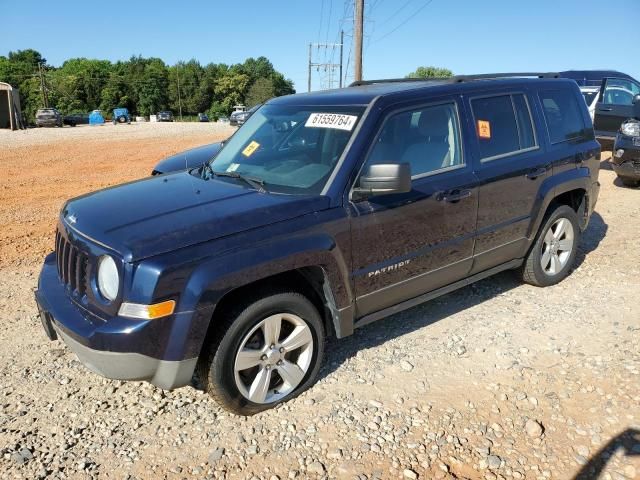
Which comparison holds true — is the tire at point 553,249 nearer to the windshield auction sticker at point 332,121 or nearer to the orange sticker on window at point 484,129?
the orange sticker on window at point 484,129

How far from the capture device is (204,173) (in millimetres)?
3957

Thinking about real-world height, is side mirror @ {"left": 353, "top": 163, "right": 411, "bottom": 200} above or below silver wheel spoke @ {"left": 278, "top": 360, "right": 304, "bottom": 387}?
above

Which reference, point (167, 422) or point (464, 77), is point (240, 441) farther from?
point (464, 77)

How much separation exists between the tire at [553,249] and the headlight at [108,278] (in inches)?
142

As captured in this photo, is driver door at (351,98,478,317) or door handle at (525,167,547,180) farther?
door handle at (525,167,547,180)

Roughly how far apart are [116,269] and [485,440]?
223 centimetres

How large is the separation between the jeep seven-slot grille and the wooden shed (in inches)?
1460

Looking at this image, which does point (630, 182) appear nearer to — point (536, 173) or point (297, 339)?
point (536, 173)

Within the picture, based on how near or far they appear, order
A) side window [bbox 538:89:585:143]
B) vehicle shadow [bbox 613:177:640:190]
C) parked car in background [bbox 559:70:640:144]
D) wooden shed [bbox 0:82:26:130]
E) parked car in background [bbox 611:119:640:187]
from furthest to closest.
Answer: wooden shed [bbox 0:82:26:130] → parked car in background [bbox 559:70:640:144] → vehicle shadow [bbox 613:177:640:190] → parked car in background [bbox 611:119:640:187] → side window [bbox 538:89:585:143]

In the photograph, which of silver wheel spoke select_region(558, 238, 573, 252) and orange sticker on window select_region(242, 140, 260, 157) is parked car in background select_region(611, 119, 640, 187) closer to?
silver wheel spoke select_region(558, 238, 573, 252)

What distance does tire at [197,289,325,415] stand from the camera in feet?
9.55

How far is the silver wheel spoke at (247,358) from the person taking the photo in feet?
9.80

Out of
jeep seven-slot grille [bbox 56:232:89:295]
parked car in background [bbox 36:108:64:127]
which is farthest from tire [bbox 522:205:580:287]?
parked car in background [bbox 36:108:64:127]

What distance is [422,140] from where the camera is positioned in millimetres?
3750
